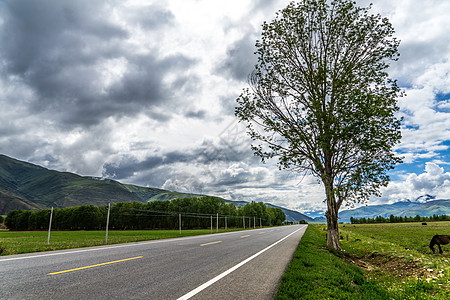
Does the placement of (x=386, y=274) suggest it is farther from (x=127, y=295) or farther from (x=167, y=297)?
(x=127, y=295)

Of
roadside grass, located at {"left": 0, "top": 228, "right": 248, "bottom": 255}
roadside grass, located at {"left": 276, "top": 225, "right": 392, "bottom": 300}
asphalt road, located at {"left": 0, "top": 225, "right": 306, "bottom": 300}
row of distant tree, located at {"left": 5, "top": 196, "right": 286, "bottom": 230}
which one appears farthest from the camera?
row of distant tree, located at {"left": 5, "top": 196, "right": 286, "bottom": 230}

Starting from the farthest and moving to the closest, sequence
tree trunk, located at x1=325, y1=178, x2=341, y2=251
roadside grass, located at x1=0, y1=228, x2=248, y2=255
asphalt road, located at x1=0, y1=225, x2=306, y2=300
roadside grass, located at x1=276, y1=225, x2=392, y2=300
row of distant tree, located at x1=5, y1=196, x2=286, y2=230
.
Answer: row of distant tree, located at x1=5, y1=196, x2=286, y2=230 → tree trunk, located at x1=325, y1=178, x2=341, y2=251 → roadside grass, located at x1=0, y1=228, x2=248, y2=255 → roadside grass, located at x1=276, y1=225, x2=392, y2=300 → asphalt road, located at x1=0, y1=225, x2=306, y2=300

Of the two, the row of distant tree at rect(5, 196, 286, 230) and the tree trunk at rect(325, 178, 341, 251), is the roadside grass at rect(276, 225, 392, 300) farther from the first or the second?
the row of distant tree at rect(5, 196, 286, 230)

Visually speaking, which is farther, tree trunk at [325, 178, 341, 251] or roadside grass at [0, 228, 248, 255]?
tree trunk at [325, 178, 341, 251]

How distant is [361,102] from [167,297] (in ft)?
36.6

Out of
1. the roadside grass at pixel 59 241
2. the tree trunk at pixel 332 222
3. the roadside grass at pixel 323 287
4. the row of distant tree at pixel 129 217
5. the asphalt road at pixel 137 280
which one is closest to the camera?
the asphalt road at pixel 137 280

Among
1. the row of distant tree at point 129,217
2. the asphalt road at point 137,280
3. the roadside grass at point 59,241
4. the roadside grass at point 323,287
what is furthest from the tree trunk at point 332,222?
the row of distant tree at point 129,217

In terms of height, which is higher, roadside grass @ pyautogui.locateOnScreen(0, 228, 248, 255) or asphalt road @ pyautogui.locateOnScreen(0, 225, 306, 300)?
asphalt road @ pyautogui.locateOnScreen(0, 225, 306, 300)

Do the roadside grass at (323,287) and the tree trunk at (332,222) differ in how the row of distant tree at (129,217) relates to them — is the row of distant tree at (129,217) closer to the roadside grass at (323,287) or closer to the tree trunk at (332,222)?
the tree trunk at (332,222)

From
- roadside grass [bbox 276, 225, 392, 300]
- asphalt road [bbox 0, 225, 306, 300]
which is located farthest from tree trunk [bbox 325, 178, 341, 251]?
asphalt road [bbox 0, 225, 306, 300]

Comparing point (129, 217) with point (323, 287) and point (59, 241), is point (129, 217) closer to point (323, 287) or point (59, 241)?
point (59, 241)

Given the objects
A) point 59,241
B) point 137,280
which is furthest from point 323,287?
point 59,241

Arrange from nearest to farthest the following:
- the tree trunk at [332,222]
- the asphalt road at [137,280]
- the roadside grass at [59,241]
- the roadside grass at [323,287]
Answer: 1. the asphalt road at [137,280]
2. the roadside grass at [323,287]
3. the roadside grass at [59,241]
4. the tree trunk at [332,222]

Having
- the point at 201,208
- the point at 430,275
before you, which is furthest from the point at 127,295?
the point at 201,208
